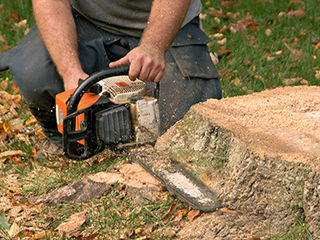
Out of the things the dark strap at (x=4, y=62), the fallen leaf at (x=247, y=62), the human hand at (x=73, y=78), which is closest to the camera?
the human hand at (x=73, y=78)

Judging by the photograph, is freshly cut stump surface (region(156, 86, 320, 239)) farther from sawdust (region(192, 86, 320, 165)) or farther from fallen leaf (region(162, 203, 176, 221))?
fallen leaf (region(162, 203, 176, 221))

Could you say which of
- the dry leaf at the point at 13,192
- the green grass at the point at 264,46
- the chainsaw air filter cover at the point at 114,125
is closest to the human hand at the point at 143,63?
the chainsaw air filter cover at the point at 114,125

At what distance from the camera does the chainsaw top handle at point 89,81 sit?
1986mm

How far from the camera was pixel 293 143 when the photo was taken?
6.00 feet

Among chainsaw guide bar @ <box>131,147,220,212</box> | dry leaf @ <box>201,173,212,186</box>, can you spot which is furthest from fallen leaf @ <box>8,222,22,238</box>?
dry leaf @ <box>201,173,212,186</box>

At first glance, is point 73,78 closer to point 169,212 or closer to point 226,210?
point 169,212

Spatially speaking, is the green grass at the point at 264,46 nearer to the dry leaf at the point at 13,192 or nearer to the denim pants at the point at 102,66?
the denim pants at the point at 102,66

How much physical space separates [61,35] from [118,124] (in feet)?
2.59

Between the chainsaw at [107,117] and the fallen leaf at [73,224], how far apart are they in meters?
0.31

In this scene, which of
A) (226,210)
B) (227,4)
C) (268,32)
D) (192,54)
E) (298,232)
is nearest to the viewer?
(298,232)

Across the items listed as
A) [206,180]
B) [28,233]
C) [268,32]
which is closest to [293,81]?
[268,32]

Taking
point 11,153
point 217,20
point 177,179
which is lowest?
point 217,20

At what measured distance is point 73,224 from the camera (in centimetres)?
202

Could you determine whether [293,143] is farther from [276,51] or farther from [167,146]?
[276,51]
